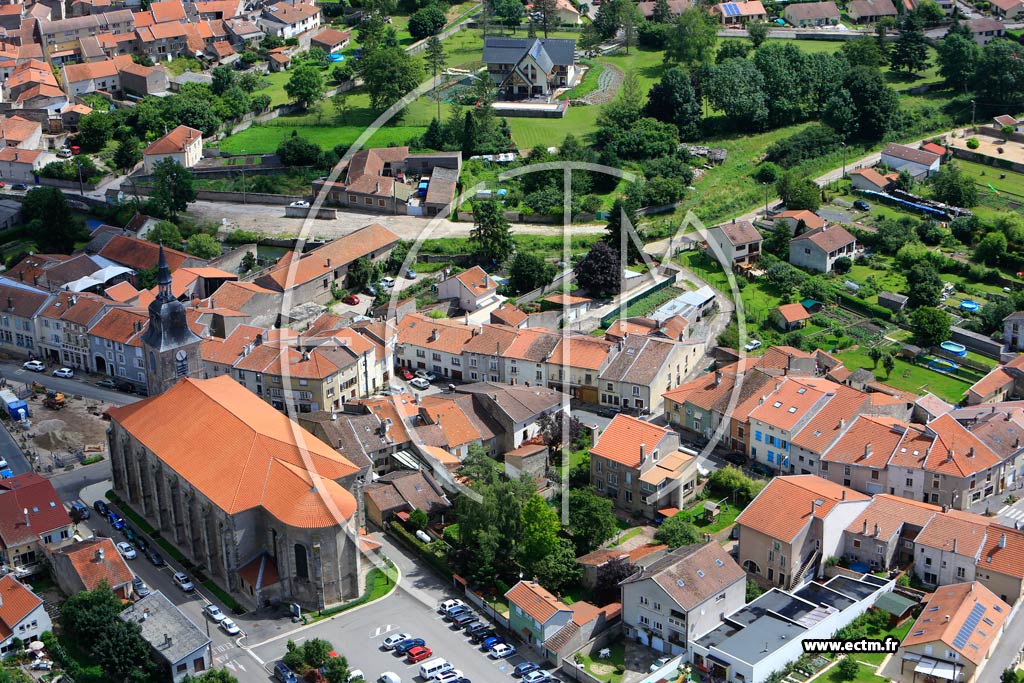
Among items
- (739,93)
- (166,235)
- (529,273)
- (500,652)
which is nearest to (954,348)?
(529,273)

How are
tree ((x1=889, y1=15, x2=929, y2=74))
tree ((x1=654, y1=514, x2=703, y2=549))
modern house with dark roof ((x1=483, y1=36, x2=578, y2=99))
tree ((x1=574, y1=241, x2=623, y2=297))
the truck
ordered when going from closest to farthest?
tree ((x1=654, y1=514, x2=703, y2=549)) → the truck → tree ((x1=574, y1=241, x2=623, y2=297)) → modern house with dark roof ((x1=483, y1=36, x2=578, y2=99)) → tree ((x1=889, y1=15, x2=929, y2=74))

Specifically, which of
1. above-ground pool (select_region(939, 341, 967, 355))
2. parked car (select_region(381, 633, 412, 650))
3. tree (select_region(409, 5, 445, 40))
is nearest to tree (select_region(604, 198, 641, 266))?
above-ground pool (select_region(939, 341, 967, 355))

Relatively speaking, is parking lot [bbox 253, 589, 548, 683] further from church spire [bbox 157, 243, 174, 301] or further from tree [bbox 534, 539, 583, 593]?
church spire [bbox 157, 243, 174, 301]

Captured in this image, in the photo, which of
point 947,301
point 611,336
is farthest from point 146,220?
point 947,301

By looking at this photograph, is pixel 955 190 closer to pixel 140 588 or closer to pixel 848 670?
pixel 848 670

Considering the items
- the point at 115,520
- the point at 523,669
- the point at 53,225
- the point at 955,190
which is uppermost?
the point at 955,190

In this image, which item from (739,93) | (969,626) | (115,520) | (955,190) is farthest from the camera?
(739,93)
